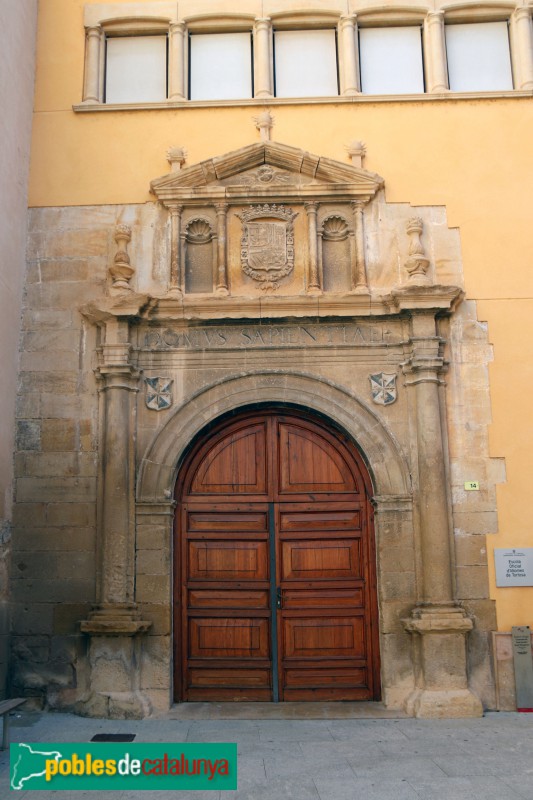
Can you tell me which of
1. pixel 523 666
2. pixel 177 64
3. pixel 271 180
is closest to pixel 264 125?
pixel 271 180

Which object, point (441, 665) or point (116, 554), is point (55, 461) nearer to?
point (116, 554)

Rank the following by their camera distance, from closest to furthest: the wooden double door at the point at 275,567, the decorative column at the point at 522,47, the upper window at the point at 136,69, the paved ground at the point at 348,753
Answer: the paved ground at the point at 348,753 → the wooden double door at the point at 275,567 → the decorative column at the point at 522,47 → the upper window at the point at 136,69

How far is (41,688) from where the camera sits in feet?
26.6

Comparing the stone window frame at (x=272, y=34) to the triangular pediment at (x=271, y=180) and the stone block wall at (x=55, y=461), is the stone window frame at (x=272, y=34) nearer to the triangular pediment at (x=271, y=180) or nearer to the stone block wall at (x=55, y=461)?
the triangular pediment at (x=271, y=180)

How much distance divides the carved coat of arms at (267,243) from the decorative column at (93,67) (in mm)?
2184

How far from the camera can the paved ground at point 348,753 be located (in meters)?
5.64

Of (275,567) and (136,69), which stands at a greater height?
(136,69)

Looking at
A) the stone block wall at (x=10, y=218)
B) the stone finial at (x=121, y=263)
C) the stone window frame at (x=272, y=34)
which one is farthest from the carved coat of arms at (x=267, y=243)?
the stone block wall at (x=10, y=218)

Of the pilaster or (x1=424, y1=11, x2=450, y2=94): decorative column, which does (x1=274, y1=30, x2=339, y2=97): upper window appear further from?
the pilaster

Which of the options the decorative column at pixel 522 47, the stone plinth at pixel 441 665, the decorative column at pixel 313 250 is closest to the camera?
the stone plinth at pixel 441 665

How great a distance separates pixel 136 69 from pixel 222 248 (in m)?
2.47

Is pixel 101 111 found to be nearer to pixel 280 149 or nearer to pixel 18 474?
pixel 280 149

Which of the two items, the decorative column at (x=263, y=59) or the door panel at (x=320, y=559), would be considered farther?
→ the decorative column at (x=263, y=59)

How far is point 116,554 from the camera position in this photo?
8.20 m
